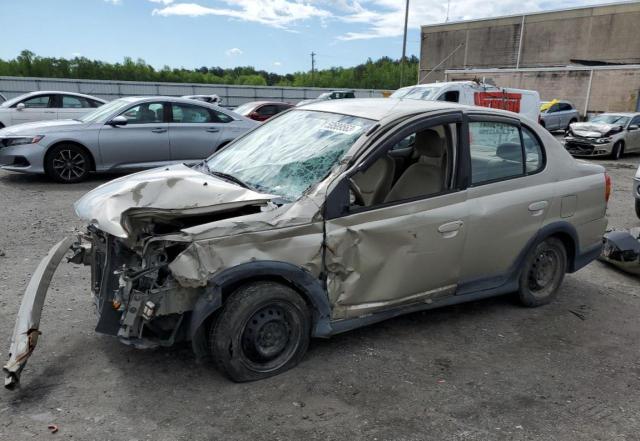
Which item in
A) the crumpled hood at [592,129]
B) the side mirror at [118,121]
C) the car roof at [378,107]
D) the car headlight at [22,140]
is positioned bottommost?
the crumpled hood at [592,129]

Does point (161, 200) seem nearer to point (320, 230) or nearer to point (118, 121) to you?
point (320, 230)

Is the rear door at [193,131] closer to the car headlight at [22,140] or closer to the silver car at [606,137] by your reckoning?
the car headlight at [22,140]

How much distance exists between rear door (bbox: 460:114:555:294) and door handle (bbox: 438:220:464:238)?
121 millimetres

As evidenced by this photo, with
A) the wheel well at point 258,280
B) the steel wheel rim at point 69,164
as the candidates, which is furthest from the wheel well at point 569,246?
the steel wheel rim at point 69,164

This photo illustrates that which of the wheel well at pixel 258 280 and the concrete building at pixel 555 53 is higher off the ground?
the concrete building at pixel 555 53

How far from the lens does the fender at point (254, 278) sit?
2.91 m

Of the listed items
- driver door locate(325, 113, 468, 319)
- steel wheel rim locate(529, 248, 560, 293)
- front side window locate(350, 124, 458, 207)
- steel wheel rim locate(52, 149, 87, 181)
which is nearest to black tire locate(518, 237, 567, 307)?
steel wheel rim locate(529, 248, 560, 293)

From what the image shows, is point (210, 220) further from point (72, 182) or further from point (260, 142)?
point (72, 182)

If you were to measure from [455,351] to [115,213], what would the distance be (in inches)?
99.1

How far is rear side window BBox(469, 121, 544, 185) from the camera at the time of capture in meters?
3.88

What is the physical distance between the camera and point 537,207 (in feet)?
13.7

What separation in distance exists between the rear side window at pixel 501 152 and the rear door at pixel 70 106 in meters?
11.7

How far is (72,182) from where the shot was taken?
903cm

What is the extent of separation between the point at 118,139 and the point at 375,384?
735 centimetres
